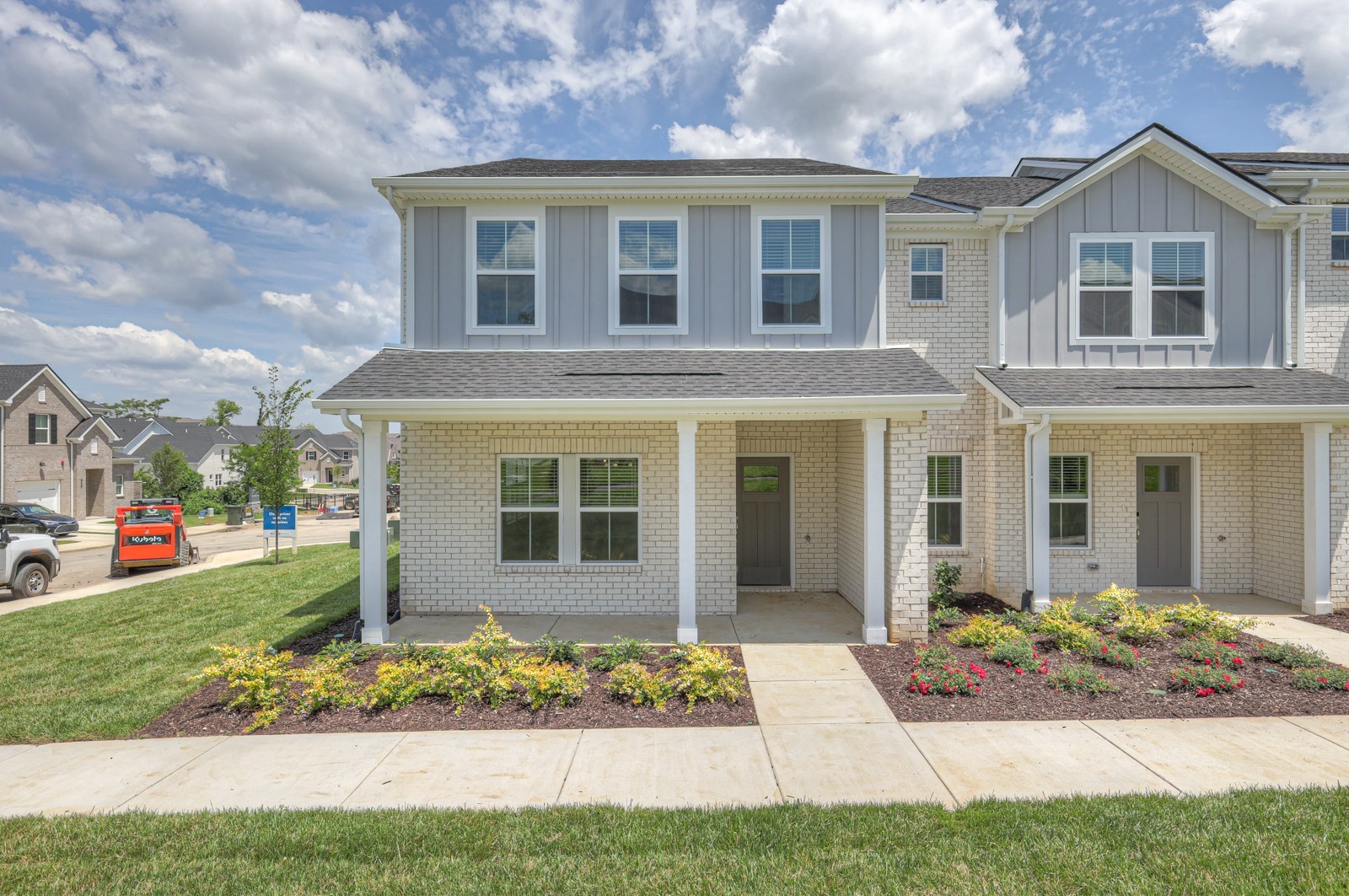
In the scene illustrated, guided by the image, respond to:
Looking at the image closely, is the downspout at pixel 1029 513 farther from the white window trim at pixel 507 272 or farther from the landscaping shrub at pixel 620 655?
the white window trim at pixel 507 272

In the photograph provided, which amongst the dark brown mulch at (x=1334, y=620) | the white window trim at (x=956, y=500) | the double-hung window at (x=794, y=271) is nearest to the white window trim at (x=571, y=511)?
the double-hung window at (x=794, y=271)

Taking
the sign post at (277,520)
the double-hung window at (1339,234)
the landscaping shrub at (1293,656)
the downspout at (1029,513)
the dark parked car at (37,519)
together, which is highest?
the double-hung window at (1339,234)

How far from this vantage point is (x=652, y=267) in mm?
9328

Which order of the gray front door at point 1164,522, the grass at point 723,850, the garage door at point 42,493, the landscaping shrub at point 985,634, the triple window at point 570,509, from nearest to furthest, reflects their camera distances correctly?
the grass at point 723,850 → the landscaping shrub at point 985,634 → the triple window at point 570,509 → the gray front door at point 1164,522 → the garage door at point 42,493

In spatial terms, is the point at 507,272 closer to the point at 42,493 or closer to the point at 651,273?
the point at 651,273

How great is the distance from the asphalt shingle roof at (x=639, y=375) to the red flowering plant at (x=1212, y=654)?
3889mm

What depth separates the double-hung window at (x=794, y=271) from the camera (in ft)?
30.3

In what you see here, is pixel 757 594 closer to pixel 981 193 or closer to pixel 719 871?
pixel 719 871

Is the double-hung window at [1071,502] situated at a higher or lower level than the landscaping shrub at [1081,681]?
higher

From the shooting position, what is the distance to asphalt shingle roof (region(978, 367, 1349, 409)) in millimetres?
9055

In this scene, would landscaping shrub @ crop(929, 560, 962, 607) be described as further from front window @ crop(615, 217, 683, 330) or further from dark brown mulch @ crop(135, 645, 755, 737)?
front window @ crop(615, 217, 683, 330)

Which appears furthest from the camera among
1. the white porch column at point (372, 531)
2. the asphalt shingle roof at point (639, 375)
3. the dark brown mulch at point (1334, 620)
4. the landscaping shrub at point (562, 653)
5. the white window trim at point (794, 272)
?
the white window trim at point (794, 272)

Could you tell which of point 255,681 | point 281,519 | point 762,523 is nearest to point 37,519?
point 281,519

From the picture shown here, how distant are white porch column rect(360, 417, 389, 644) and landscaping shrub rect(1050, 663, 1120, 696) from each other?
7776mm
